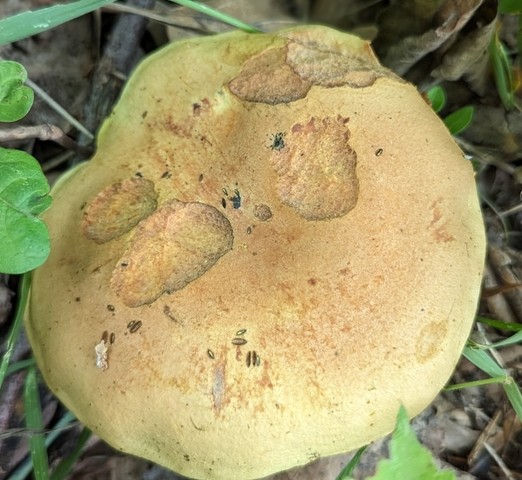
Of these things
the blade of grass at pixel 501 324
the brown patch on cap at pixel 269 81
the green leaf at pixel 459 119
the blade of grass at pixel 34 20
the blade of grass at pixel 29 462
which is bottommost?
the blade of grass at pixel 29 462

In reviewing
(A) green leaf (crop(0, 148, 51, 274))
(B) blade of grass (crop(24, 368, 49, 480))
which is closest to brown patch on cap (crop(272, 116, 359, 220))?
(A) green leaf (crop(0, 148, 51, 274))

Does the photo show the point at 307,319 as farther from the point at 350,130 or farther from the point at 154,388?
the point at 350,130

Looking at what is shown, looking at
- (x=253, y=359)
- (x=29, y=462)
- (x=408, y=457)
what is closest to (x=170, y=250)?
(x=253, y=359)

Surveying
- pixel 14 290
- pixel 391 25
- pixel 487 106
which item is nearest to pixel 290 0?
pixel 391 25

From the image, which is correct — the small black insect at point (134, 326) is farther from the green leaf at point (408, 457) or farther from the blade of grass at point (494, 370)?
the blade of grass at point (494, 370)

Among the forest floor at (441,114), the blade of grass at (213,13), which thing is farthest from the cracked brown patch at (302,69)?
the forest floor at (441,114)

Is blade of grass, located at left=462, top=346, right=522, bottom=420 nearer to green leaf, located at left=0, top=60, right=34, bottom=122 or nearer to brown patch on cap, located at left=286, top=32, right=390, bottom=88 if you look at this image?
brown patch on cap, located at left=286, top=32, right=390, bottom=88

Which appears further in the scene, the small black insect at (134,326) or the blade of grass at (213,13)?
the blade of grass at (213,13)

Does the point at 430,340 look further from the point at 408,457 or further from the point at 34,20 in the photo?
the point at 34,20
